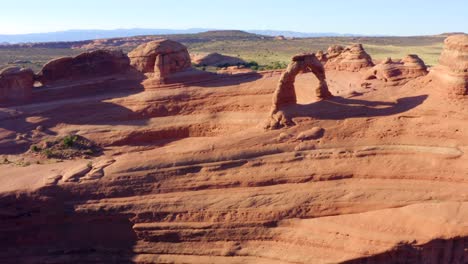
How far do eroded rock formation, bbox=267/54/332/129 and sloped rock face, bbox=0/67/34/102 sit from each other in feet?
56.7

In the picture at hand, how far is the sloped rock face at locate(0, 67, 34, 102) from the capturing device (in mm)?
26564

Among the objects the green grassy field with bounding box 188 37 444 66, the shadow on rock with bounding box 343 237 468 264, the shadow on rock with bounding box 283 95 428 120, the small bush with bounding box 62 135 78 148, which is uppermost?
the green grassy field with bounding box 188 37 444 66

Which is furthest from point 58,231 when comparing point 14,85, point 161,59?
point 14,85

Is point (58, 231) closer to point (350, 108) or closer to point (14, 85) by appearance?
point (350, 108)

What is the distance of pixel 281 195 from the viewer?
15.7m

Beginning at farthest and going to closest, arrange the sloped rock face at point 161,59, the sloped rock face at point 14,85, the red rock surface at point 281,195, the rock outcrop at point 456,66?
the sloped rock face at point 161,59
the sloped rock face at point 14,85
the rock outcrop at point 456,66
the red rock surface at point 281,195

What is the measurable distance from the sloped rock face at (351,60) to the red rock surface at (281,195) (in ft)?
26.6

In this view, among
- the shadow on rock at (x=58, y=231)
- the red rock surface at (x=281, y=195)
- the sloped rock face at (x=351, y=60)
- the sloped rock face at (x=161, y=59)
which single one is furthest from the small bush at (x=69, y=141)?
the sloped rock face at (x=351, y=60)

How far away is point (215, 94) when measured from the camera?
80.5ft

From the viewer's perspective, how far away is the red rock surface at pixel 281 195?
1371 cm

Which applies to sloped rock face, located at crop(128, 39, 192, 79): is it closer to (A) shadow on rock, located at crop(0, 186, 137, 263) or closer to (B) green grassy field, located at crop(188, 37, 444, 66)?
(A) shadow on rock, located at crop(0, 186, 137, 263)

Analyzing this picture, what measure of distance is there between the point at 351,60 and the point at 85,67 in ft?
60.6

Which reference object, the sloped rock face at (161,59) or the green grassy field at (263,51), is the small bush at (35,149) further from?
the green grassy field at (263,51)

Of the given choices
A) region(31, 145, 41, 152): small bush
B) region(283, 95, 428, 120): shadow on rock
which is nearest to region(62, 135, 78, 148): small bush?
region(31, 145, 41, 152): small bush
